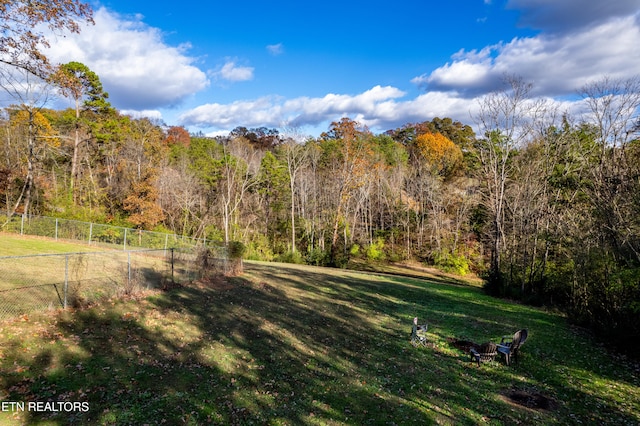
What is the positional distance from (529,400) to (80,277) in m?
14.8

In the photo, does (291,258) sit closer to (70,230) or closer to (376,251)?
(376,251)

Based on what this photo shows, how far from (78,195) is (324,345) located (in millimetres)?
33700

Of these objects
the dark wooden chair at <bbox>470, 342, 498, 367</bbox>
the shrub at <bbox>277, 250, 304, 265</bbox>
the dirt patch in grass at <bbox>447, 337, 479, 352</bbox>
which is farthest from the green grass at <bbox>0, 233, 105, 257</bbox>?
the dark wooden chair at <bbox>470, 342, 498, 367</bbox>

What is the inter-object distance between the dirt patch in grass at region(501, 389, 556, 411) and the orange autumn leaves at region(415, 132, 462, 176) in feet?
155

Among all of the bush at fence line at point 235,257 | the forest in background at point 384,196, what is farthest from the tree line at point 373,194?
the bush at fence line at point 235,257

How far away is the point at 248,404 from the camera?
7.53m

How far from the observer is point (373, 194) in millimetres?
54250

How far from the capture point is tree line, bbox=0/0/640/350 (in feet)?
46.7

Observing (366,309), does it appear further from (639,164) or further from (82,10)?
(82,10)

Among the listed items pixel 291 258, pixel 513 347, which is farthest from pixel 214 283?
pixel 291 258

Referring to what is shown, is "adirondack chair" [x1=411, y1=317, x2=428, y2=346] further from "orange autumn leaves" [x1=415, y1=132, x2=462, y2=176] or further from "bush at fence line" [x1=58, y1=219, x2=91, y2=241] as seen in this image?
"orange autumn leaves" [x1=415, y1=132, x2=462, y2=176]

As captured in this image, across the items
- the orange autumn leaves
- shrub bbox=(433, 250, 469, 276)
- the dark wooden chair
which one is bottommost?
shrub bbox=(433, 250, 469, 276)

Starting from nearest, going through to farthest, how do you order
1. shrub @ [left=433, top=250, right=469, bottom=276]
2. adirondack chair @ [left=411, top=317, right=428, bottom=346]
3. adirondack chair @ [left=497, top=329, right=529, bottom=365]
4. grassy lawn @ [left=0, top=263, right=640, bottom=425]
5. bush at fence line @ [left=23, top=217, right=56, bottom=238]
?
grassy lawn @ [left=0, top=263, right=640, bottom=425] < adirondack chair @ [left=497, top=329, right=529, bottom=365] < adirondack chair @ [left=411, top=317, right=428, bottom=346] < bush at fence line @ [left=23, top=217, right=56, bottom=238] < shrub @ [left=433, top=250, right=469, bottom=276]

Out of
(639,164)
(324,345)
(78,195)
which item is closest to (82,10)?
(324,345)
